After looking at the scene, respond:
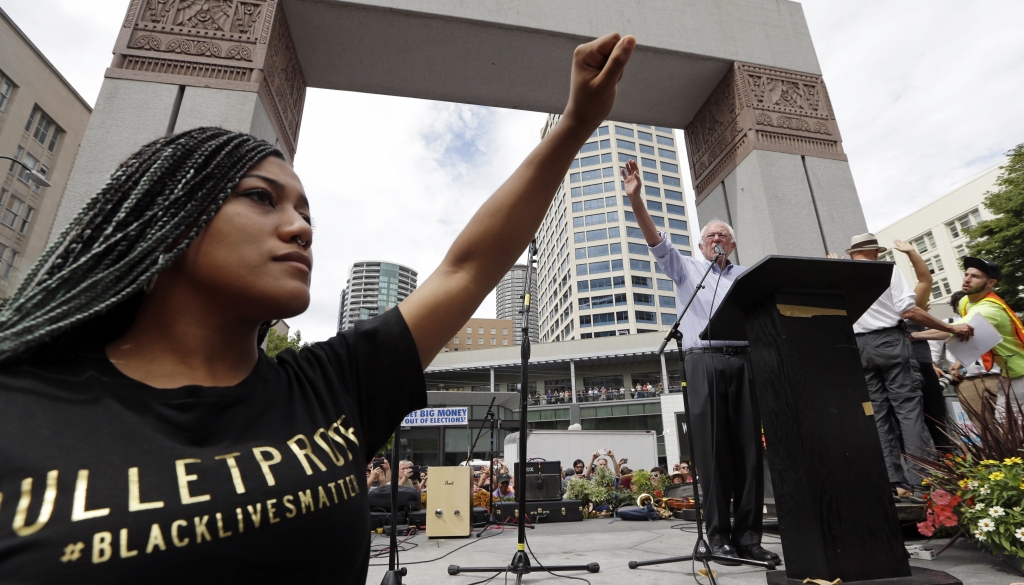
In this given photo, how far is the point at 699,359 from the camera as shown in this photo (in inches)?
131

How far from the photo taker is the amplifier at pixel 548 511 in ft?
24.2

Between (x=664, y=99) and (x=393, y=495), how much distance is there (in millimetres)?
5394

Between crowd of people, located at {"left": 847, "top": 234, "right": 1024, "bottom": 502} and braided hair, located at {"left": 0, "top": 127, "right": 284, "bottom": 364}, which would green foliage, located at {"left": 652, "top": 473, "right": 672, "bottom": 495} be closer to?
crowd of people, located at {"left": 847, "top": 234, "right": 1024, "bottom": 502}

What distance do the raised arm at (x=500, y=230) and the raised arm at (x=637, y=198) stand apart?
6.64ft

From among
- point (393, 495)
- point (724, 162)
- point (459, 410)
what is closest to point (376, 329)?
point (393, 495)

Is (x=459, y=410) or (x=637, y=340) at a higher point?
(x=637, y=340)

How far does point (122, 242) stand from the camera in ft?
3.01

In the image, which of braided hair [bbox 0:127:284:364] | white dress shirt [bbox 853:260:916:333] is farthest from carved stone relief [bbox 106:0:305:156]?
white dress shirt [bbox 853:260:916:333]

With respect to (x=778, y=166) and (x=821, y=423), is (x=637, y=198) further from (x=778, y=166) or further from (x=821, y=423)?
(x=778, y=166)

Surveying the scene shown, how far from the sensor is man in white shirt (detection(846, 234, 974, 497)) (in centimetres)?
396

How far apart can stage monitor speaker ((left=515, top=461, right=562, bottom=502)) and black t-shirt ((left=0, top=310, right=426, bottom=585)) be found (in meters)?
7.46

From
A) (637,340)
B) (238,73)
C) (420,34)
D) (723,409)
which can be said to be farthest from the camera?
(637,340)

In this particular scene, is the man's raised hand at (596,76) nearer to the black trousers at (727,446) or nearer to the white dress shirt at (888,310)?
the black trousers at (727,446)

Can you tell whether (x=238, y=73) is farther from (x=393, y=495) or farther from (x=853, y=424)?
(x=853, y=424)
